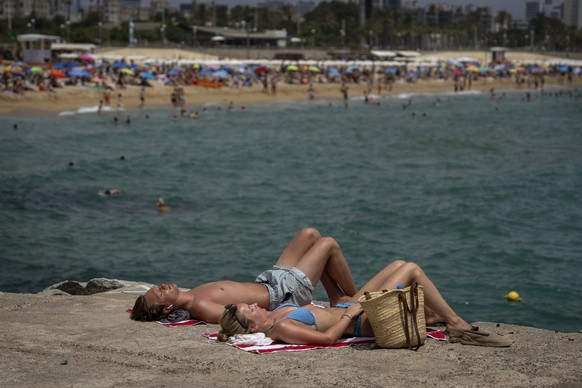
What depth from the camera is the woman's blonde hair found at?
5824 millimetres

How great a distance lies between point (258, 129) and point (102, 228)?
914 inches

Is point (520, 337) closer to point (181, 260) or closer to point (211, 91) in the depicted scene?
point (181, 260)

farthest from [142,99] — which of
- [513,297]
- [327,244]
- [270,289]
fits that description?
[270,289]

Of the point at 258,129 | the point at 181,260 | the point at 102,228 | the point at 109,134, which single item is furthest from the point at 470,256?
the point at 258,129

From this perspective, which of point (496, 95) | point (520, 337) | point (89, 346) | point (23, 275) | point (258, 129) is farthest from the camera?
point (496, 95)

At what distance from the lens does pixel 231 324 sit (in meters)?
5.84

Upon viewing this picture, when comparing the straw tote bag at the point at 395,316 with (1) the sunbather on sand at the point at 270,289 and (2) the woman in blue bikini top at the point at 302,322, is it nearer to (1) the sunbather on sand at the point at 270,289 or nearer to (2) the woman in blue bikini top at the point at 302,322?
(2) the woman in blue bikini top at the point at 302,322

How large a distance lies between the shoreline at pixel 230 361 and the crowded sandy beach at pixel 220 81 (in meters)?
34.8

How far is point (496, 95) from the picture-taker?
6706 centimetres

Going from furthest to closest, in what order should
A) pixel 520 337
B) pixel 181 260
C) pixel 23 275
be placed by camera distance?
pixel 181 260
pixel 23 275
pixel 520 337

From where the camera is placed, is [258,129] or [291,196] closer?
[291,196]

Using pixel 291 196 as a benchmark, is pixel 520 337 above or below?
above

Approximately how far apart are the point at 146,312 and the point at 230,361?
46.1 inches

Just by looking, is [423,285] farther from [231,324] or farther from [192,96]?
[192,96]
